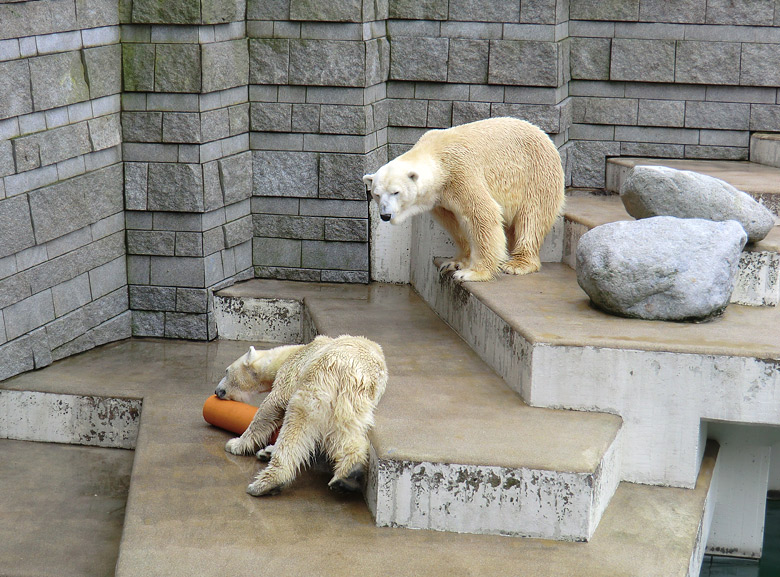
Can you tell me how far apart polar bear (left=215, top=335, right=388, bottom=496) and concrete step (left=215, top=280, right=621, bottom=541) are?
0.09 meters

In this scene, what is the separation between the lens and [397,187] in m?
4.42

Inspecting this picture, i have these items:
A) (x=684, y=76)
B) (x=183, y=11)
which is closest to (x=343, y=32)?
(x=183, y=11)

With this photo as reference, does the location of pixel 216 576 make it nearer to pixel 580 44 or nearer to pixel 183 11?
pixel 183 11

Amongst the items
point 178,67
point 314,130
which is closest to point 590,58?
point 314,130

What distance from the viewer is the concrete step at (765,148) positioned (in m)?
6.43

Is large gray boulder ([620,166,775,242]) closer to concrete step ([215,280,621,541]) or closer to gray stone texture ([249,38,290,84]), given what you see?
concrete step ([215,280,621,541])

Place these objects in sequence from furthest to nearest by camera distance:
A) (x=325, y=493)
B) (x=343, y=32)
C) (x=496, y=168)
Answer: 1. (x=343, y=32)
2. (x=496, y=168)
3. (x=325, y=493)

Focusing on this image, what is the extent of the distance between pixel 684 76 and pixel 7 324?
479 cm

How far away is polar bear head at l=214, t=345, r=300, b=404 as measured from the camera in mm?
4250

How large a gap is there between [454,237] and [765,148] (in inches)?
111

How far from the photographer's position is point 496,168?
4.83 m

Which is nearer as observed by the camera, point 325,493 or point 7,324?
point 325,493

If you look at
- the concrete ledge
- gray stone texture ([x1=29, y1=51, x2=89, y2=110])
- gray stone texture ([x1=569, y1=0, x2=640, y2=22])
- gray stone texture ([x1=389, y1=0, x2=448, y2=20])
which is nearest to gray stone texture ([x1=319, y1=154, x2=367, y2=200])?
gray stone texture ([x1=389, y1=0, x2=448, y2=20])

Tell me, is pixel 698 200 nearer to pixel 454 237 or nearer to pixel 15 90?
pixel 454 237
